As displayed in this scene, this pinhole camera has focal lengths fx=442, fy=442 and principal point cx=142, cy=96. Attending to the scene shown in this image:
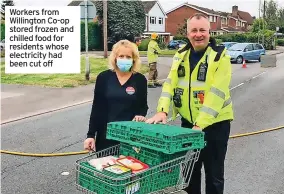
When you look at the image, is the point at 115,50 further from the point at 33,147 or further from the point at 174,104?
the point at 33,147

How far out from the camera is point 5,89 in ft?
52.5

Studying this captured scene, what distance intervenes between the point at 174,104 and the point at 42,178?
9.59 ft

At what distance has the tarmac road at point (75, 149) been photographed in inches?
226

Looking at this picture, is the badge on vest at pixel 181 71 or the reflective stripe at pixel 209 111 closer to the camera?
the reflective stripe at pixel 209 111

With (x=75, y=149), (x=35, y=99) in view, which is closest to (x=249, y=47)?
(x=35, y=99)

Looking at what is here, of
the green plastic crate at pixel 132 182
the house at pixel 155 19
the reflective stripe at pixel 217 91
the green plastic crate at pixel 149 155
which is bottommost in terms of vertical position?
the green plastic crate at pixel 132 182

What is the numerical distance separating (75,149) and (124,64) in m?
4.00

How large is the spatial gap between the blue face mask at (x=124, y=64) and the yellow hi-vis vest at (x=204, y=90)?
1.39 ft

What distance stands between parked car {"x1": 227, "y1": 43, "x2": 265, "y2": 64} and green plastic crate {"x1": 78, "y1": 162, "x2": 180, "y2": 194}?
92.8 feet

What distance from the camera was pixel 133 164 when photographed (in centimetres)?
296

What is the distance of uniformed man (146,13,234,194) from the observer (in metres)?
3.54
